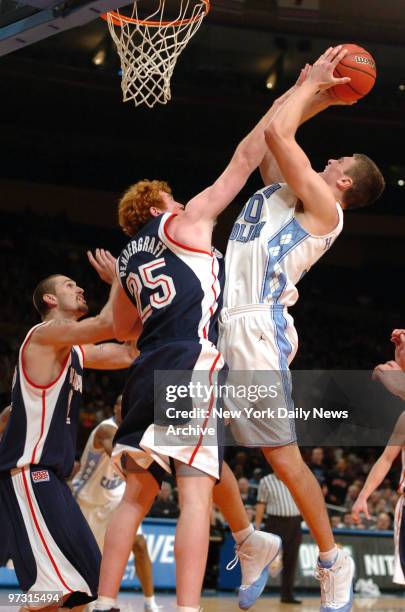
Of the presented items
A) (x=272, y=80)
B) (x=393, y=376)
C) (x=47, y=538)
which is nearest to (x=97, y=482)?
(x=393, y=376)

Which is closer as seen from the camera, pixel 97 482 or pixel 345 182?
pixel 345 182

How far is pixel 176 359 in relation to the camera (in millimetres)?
4359

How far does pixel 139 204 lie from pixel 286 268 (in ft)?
2.89

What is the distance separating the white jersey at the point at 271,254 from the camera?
4945 mm

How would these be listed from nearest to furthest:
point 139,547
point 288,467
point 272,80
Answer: point 288,467, point 139,547, point 272,80

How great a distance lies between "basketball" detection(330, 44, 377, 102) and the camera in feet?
16.2

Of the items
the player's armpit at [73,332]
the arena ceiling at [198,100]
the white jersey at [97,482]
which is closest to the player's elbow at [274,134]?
the player's armpit at [73,332]

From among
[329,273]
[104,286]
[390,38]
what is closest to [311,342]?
[329,273]

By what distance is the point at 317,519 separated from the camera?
470cm

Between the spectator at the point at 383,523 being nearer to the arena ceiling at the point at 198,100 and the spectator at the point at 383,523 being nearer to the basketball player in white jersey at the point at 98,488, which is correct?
the basketball player in white jersey at the point at 98,488

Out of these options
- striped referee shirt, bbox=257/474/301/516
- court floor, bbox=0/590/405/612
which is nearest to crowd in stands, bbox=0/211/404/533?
striped referee shirt, bbox=257/474/301/516

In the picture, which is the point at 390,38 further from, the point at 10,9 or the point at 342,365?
the point at 10,9

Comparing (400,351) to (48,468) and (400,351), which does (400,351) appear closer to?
(400,351)

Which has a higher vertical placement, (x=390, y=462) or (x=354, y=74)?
(x=354, y=74)
